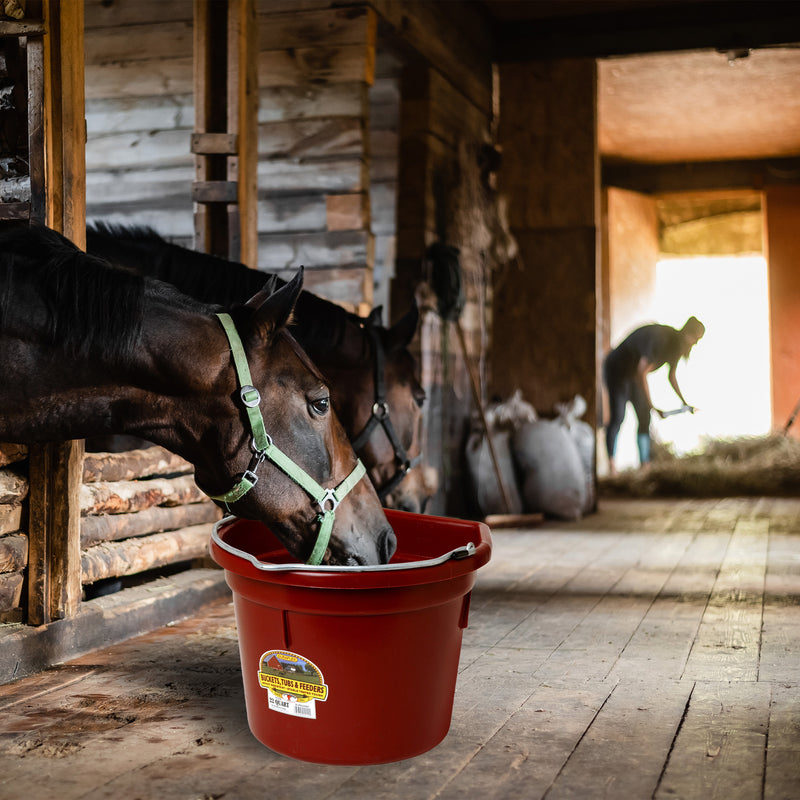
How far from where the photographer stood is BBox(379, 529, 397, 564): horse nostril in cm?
209

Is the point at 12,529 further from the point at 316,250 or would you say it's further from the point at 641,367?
the point at 641,367

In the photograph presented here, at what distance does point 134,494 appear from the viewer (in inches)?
122

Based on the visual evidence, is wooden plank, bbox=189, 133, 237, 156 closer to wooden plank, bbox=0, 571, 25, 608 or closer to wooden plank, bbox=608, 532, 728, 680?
wooden plank, bbox=0, 571, 25, 608


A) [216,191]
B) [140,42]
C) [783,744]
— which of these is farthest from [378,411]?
[140,42]

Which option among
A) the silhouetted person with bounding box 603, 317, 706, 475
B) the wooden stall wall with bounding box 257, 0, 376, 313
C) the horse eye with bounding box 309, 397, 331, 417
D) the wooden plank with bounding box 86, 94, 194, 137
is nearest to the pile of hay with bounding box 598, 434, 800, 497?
the silhouetted person with bounding box 603, 317, 706, 475

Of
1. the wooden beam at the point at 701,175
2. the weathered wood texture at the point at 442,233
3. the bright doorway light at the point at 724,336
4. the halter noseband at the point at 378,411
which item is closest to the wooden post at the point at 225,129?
the halter noseband at the point at 378,411

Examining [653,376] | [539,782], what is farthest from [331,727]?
[653,376]

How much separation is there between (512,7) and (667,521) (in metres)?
3.59

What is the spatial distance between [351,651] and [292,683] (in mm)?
145

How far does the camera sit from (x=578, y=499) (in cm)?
593

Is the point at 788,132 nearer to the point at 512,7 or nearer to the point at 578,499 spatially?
the point at 512,7

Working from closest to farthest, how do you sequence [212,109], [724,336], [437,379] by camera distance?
1. [212,109]
2. [437,379]
3. [724,336]

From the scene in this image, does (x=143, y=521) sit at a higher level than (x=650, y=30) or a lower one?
lower

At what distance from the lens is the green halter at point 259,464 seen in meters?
1.96
